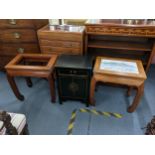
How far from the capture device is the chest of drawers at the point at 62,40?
183cm

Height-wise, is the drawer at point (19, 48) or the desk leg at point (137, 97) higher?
the drawer at point (19, 48)

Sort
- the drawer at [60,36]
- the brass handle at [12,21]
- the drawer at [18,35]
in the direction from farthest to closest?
the drawer at [18,35]
the brass handle at [12,21]
the drawer at [60,36]

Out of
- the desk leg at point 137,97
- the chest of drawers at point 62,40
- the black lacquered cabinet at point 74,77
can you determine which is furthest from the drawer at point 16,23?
the desk leg at point 137,97

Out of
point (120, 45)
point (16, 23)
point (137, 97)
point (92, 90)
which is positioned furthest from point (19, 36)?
point (137, 97)

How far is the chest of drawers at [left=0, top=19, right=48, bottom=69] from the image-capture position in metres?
1.96

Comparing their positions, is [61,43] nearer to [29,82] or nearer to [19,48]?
[19,48]

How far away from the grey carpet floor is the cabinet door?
17 cm

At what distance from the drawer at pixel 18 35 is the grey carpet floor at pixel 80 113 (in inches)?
28.8

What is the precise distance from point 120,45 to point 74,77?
0.88 m

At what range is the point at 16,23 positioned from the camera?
6.42 ft

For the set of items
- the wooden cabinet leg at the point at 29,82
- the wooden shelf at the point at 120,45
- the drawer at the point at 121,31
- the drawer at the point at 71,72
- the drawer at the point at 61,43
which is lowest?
the wooden cabinet leg at the point at 29,82

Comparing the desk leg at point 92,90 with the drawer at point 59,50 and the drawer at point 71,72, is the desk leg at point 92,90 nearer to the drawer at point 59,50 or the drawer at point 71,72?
the drawer at point 71,72

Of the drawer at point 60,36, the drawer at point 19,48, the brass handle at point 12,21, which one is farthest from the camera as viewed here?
the drawer at point 19,48
